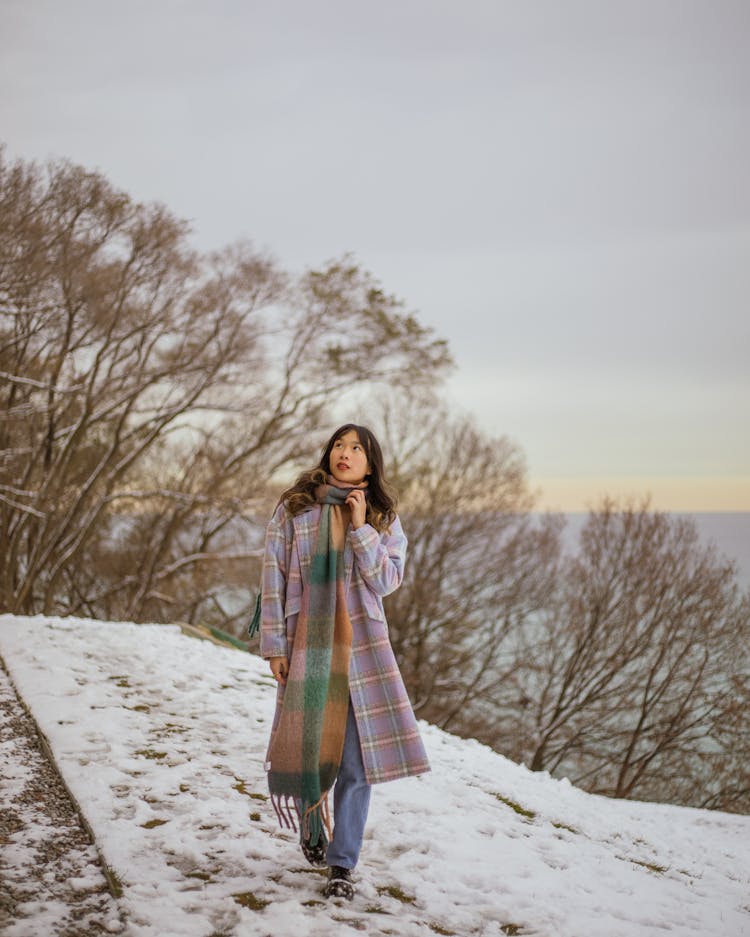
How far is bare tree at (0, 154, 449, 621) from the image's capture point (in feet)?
47.4

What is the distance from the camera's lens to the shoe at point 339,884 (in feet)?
11.1

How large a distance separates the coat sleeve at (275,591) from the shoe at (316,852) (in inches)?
32.9

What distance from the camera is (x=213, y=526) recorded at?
2047 cm

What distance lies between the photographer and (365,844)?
407 centimetres

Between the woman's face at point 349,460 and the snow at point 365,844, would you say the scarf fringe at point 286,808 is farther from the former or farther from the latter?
the woman's face at point 349,460

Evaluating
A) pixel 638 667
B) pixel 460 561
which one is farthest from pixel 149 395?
pixel 638 667

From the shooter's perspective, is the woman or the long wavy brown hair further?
the long wavy brown hair

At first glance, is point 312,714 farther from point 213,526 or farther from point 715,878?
point 213,526

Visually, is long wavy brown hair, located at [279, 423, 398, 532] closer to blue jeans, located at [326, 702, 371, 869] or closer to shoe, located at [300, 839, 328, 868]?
blue jeans, located at [326, 702, 371, 869]

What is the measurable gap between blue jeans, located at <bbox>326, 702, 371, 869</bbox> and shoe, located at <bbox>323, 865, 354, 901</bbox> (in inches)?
1.1

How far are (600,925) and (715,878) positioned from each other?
1.61 metres

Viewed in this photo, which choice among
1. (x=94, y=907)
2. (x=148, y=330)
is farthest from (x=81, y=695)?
(x=148, y=330)

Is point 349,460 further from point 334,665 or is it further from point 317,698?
point 317,698

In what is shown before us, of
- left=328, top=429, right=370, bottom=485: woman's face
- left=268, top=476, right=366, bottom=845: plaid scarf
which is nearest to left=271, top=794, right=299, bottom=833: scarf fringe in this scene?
left=268, top=476, right=366, bottom=845: plaid scarf
